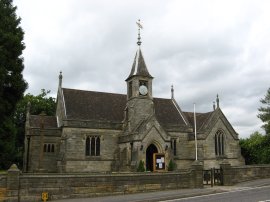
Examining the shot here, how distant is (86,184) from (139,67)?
2234 cm

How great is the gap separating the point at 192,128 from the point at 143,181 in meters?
21.8

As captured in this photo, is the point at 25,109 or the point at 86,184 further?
the point at 25,109

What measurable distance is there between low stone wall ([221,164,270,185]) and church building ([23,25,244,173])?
33.3 feet

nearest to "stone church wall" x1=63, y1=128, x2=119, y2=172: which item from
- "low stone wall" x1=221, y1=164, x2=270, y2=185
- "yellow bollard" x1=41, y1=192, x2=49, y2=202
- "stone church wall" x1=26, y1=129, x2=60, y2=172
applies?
"stone church wall" x1=26, y1=129, x2=60, y2=172

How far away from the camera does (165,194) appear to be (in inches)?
727

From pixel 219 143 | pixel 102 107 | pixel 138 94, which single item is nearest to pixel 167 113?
pixel 138 94

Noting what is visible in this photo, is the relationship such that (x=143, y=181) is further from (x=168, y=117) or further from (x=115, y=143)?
(x=168, y=117)

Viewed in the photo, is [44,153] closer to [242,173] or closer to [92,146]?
[92,146]

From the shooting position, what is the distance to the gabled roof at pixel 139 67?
37831 mm

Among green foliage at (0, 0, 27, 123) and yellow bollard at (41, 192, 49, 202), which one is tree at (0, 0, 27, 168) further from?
yellow bollard at (41, 192, 49, 202)

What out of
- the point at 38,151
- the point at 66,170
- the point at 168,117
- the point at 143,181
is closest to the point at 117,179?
the point at 143,181

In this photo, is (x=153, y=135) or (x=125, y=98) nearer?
(x=153, y=135)

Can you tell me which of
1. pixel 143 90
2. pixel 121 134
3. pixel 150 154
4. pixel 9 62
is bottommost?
pixel 150 154

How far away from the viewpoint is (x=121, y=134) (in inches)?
1430
